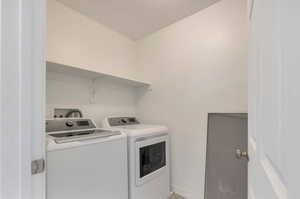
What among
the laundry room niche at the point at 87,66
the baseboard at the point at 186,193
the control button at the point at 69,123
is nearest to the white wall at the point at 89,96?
the laundry room niche at the point at 87,66

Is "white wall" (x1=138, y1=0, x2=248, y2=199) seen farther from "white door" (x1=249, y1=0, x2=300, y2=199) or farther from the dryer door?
"white door" (x1=249, y1=0, x2=300, y2=199)

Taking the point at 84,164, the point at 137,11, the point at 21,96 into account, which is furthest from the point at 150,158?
the point at 137,11

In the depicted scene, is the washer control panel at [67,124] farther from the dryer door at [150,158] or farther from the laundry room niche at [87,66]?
the dryer door at [150,158]

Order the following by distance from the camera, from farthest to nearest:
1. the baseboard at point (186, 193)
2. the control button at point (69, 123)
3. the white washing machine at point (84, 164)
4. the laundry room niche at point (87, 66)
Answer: the baseboard at point (186, 193) → the laundry room niche at point (87, 66) → the control button at point (69, 123) → the white washing machine at point (84, 164)

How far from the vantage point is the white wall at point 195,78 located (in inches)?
81.7

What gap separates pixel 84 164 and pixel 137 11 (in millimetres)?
1824

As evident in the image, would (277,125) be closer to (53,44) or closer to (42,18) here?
(42,18)

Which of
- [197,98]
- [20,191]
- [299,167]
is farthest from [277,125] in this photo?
[197,98]

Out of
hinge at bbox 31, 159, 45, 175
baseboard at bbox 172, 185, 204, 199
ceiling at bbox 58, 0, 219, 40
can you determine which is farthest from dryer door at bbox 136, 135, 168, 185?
ceiling at bbox 58, 0, 219, 40

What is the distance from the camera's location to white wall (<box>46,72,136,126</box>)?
6.29 feet

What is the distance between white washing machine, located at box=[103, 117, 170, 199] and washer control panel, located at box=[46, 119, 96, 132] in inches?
10.8

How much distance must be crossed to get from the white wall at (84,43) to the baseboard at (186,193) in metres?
1.76

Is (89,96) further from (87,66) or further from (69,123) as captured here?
(69,123)

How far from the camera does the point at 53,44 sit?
191cm
